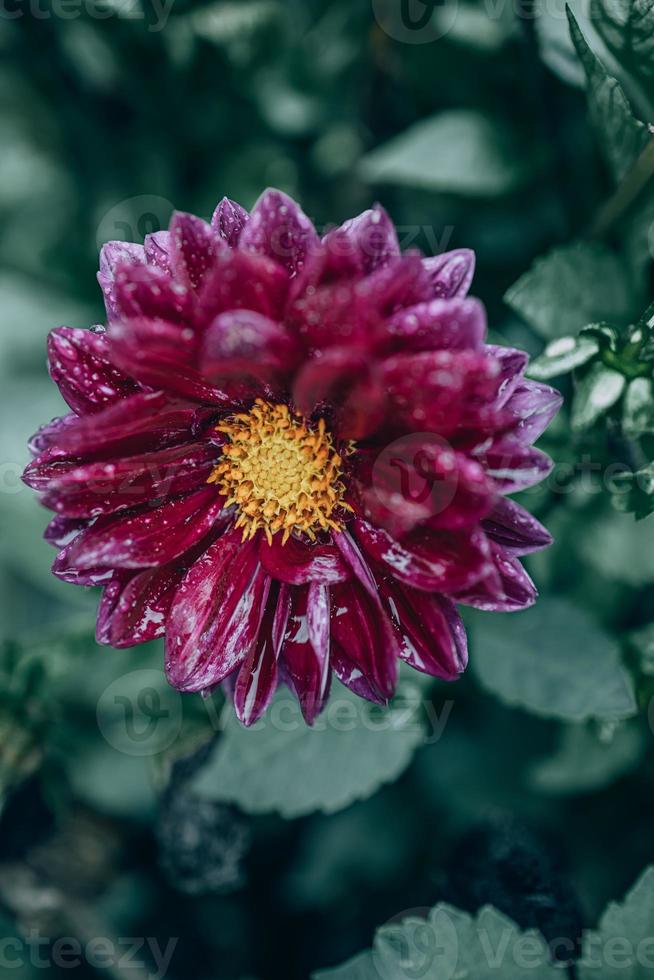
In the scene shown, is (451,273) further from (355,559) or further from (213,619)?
(213,619)

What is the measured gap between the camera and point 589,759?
3.26 ft

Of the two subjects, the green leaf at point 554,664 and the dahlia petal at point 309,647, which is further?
the green leaf at point 554,664

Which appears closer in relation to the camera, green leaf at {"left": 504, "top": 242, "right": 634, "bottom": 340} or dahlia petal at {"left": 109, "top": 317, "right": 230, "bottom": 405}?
dahlia petal at {"left": 109, "top": 317, "right": 230, "bottom": 405}

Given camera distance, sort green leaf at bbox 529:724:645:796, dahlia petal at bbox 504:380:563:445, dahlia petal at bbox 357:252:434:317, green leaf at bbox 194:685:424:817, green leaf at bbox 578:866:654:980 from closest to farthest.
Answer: dahlia petal at bbox 357:252:434:317
dahlia petal at bbox 504:380:563:445
green leaf at bbox 578:866:654:980
green leaf at bbox 194:685:424:817
green leaf at bbox 529:724:645:796

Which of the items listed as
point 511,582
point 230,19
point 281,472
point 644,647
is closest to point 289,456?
point 281,472

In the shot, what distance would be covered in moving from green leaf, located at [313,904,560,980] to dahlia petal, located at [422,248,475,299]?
556 millimetres

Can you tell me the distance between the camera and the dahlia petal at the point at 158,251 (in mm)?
665

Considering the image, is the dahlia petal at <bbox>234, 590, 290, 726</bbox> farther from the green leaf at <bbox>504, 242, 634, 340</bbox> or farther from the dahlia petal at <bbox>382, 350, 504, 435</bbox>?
the green leaf at <bbox>504, 242, 634, 340</bbox>

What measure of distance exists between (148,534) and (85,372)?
140 mm

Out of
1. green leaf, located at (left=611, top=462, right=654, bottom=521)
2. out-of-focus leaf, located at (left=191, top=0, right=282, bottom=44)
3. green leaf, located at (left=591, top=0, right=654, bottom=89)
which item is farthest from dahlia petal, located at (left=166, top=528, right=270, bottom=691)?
out-of-focus leaf, located at (left=191, top=0, right=282, bottom=44)

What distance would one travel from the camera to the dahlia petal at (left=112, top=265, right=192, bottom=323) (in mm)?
579

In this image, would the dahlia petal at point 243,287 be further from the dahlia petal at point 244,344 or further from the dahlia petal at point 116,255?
the dahlia petal at point 116,255

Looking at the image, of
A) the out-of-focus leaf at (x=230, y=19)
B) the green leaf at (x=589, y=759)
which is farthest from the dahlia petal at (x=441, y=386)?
the out-of-focus leaf at (x=230, y=19)

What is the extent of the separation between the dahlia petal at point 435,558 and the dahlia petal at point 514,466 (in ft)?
0.16
